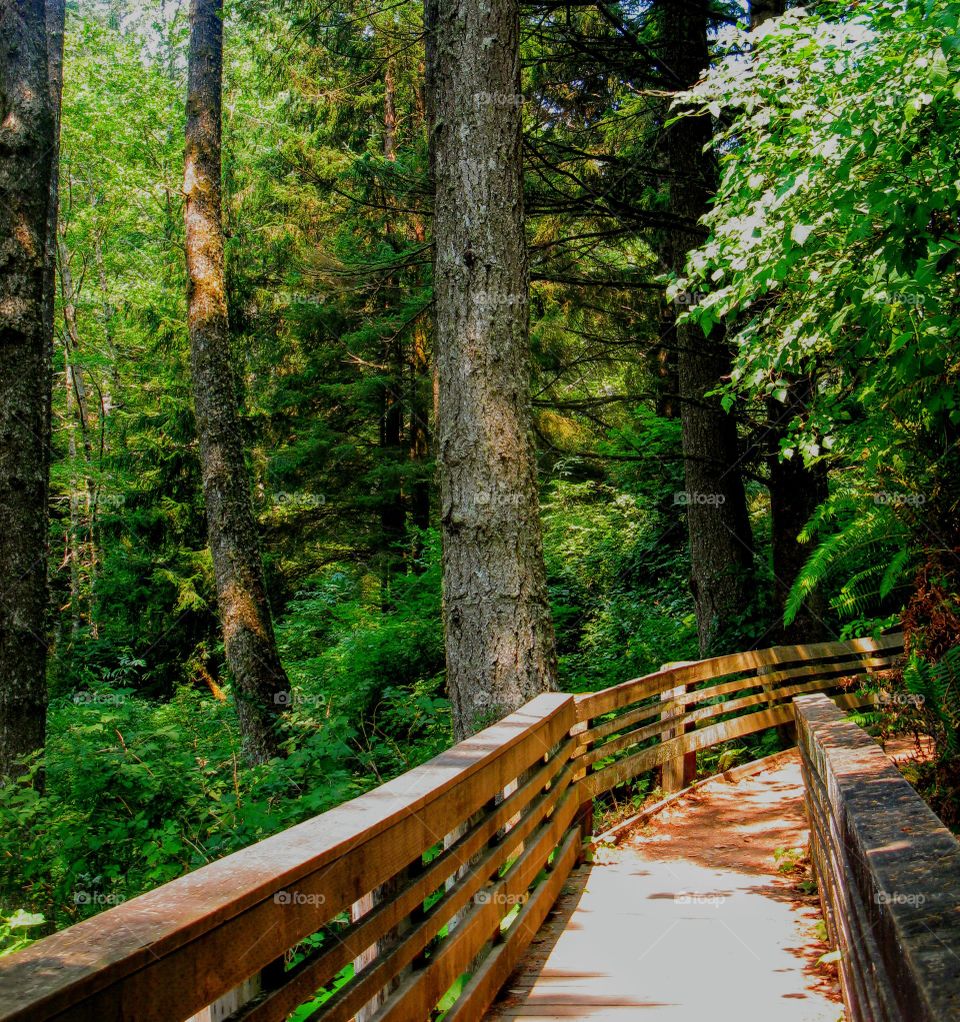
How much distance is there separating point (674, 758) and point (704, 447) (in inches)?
182

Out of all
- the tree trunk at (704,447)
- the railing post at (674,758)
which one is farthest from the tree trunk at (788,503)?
the railing post at (674,758)

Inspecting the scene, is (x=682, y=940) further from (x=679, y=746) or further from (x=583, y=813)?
Result: (x=679, y=746)

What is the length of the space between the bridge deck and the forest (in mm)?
1270

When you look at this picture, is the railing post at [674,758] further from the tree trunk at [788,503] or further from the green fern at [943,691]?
the green fern at [943,691]

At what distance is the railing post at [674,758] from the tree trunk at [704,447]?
10.1 feet

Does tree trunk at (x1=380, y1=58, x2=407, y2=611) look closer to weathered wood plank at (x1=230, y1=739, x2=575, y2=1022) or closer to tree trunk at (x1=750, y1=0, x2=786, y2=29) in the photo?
tree trunk at (x1=750, y1=0, x2=786, y2=29)

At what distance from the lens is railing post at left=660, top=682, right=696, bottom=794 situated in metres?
8.26

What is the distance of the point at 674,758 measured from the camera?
8406 mm

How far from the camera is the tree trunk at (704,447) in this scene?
11.4 metres

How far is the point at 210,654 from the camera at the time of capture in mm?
18703

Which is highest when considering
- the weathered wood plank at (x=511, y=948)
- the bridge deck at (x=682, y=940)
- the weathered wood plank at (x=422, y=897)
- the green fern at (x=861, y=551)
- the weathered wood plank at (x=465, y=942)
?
the green fern at (x=861, y=551)

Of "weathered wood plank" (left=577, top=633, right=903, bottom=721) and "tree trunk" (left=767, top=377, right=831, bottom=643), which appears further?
"tree trunk" (left=767, top=377, right=831, bottom=643)

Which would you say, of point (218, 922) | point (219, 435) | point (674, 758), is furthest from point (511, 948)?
point (219, 435)

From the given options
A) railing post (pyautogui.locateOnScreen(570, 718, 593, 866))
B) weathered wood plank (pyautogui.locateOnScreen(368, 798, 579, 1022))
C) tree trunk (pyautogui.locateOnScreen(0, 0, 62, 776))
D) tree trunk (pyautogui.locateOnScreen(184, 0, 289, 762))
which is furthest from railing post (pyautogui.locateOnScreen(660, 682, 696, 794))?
tree trunk (pyautogui.locateOnScreen(0, 0, 62, 776))
